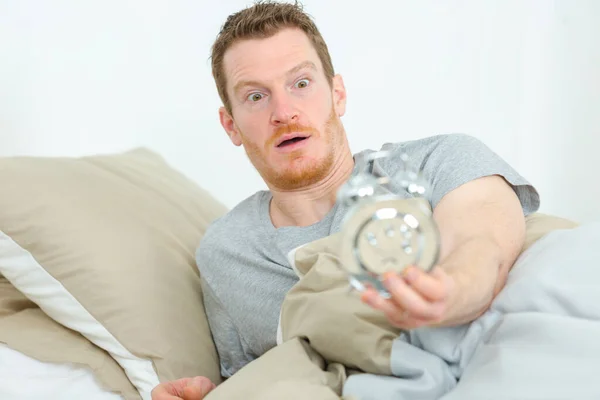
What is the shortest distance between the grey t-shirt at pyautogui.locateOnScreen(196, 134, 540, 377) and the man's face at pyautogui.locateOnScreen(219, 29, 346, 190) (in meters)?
0.09

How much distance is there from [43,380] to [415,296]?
722mm

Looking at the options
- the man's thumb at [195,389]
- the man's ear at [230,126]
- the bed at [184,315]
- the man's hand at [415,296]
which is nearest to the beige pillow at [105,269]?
the bed at [184,315]

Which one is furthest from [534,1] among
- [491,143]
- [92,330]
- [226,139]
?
[92,330]

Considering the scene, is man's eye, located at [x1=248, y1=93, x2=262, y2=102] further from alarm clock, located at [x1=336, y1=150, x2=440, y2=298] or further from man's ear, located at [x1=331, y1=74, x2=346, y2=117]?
alarm clock, located at [x1=336, y1=150, x2=440, y2=298]

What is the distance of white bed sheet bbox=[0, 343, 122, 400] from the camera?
114 centimetres

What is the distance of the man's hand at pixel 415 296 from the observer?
689mm

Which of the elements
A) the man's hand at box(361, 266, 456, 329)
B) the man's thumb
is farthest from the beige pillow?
the man's hand at box(361, 266, 456, 329)

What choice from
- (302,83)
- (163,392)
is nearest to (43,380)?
(163,392)

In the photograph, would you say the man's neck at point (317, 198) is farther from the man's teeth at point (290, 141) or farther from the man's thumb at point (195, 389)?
the man's thumb at point (195, 389)

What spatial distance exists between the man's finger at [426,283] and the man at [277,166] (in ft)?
1.44

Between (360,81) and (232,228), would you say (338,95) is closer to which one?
(232,228)

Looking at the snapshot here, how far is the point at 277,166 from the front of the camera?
137 cm

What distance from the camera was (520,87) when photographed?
237cm

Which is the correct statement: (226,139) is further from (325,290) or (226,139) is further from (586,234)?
(586,234)
